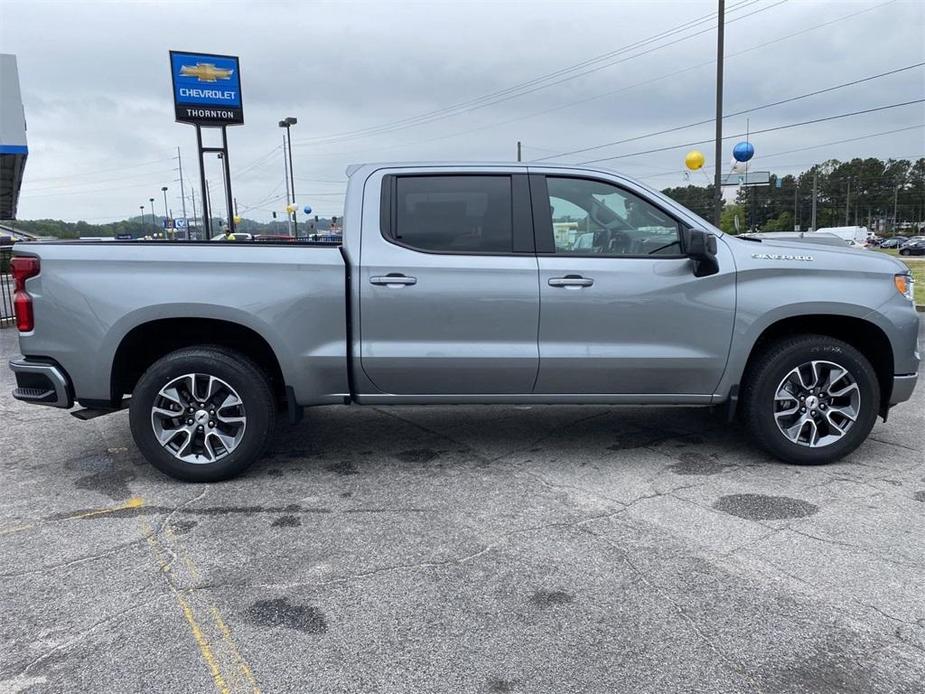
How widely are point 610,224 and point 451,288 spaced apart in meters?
1.09

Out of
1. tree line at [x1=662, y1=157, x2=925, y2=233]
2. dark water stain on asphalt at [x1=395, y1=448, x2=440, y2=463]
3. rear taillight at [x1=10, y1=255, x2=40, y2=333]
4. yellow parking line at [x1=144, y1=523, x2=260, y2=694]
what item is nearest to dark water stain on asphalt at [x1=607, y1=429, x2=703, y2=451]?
dark water stain on asphalt at [x1=395, y1=448, x2=440, y2=463]

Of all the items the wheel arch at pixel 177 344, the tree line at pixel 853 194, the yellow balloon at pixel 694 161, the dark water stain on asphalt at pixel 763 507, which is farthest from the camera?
the tree line at pixel 853 194

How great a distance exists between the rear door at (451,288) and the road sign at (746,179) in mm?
20273

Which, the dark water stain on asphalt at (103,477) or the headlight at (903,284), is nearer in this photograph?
the dark water stain on asphalt at (103,477)

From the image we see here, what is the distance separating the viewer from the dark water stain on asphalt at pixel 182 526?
3.72 metres

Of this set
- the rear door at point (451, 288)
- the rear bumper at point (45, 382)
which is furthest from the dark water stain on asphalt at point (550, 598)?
the rear bumper at point (45, 382)

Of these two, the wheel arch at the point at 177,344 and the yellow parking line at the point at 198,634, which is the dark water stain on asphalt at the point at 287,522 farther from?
the wheel arch at the point at 177,344

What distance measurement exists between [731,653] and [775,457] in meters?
2.37

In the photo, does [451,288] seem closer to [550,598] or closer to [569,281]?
[569,281]

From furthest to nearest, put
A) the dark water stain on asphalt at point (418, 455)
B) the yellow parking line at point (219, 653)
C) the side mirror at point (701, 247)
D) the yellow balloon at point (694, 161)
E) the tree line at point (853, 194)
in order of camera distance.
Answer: the tree line at point (853, 194) < the yellow balloon at point (694, 161) < the dark water stain on asphalt at point (418, 455) < the side mirror at point (701, 247) < the yellow parking line at point (219, 653)

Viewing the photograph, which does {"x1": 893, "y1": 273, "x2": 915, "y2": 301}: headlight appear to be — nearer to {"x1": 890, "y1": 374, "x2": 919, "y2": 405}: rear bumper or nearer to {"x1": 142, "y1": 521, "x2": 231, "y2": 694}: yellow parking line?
{"x1": 890, "y1": 374, "x2": 919, "y2": 405}: rear bumper

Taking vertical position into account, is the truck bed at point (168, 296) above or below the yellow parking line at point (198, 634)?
above

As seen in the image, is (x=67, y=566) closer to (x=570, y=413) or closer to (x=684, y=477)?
(x=684, y=477)

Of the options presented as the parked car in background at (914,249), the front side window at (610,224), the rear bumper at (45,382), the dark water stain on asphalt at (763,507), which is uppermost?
the front side window at (610,224)
